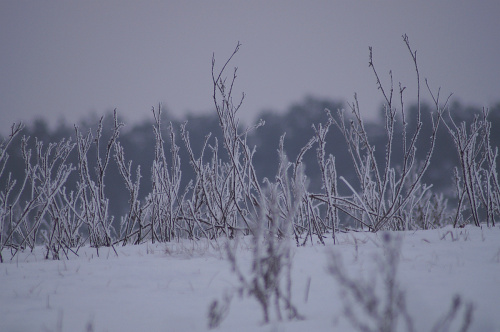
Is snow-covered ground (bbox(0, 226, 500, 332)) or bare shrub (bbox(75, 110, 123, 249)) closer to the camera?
snow-covered ground (bbox(0, 226, 500, 332))

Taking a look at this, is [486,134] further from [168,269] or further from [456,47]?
[456,47]

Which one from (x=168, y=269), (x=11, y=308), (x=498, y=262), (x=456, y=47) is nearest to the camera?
(x=11, y=308)

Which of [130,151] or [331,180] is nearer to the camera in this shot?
[331,180]

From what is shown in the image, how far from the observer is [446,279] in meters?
1.16

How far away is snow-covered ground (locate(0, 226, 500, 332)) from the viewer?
934mm

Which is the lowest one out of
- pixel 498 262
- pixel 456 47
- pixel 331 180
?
pixel 498 262

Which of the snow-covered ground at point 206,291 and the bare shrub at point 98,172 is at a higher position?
the bare shrub at point 98,172

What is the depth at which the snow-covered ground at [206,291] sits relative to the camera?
3.06 ft

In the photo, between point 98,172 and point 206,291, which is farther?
point 98,172

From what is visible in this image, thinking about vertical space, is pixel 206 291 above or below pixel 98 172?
below

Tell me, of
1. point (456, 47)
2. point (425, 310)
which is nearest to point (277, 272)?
point (425, 310)

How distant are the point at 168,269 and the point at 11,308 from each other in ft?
2.12

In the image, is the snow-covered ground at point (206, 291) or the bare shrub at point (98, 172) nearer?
the snow-covered ground at point (206, 291)

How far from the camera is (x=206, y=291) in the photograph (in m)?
1.25
